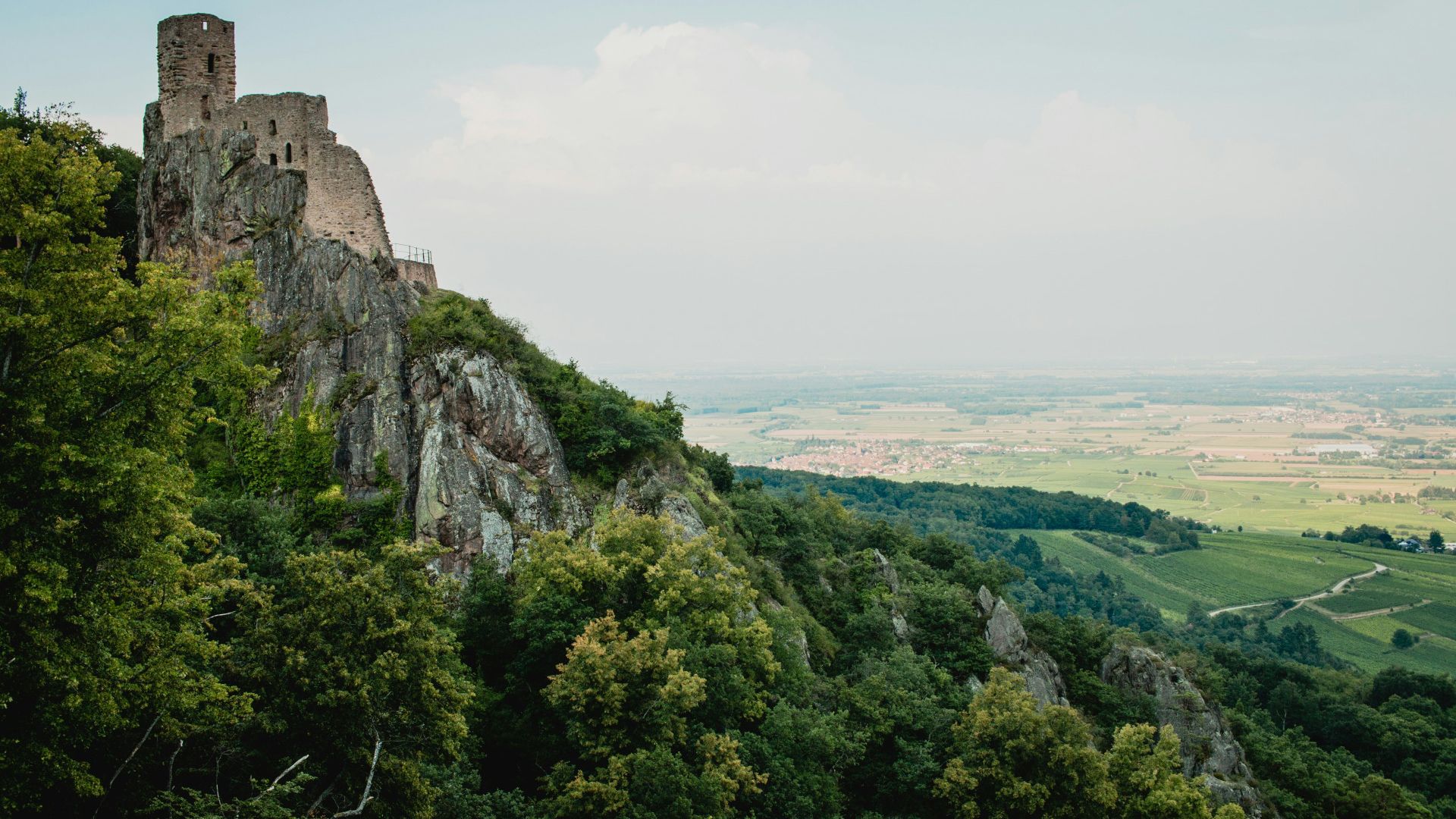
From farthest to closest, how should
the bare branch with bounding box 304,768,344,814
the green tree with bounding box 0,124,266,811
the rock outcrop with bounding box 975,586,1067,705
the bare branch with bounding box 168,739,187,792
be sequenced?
the rock outcrop with bounding box 975,586,1067,705 → the bare branch with bounding box 304,768,344,814 → the bare branch with bounding box 168,739,187,792 → the green tree with bounding box 0,124,266,811

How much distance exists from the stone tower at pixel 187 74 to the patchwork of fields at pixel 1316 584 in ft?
309

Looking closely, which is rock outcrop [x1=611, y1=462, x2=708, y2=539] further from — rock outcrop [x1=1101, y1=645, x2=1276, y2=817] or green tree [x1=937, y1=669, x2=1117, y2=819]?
rock outcrop [x1=1101, y1=645, x2=1276, y2=817]

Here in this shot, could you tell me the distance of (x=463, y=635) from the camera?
100 feet

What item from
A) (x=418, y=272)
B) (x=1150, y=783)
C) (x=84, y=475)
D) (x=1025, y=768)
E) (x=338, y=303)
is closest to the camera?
(x=84, y=475)

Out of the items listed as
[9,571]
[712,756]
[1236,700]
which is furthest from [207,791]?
[1236,700]

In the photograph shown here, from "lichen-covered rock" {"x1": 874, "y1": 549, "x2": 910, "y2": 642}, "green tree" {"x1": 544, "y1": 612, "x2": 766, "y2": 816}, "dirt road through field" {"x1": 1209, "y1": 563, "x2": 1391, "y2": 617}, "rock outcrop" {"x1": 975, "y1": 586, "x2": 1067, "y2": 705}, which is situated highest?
"green tree" {"x1": 544, "y1": 612, "x2": 766, "y2": 816}

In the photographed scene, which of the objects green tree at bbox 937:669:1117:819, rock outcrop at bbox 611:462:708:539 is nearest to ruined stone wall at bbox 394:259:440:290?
rock outcrop at bbox 611:462:708:539

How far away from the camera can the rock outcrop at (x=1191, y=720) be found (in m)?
46.7

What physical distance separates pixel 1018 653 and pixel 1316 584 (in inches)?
3121

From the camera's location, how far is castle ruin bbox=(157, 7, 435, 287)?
1620 inches

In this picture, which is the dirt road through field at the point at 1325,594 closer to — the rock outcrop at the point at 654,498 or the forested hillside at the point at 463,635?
the forested hillside at the point at 463,635

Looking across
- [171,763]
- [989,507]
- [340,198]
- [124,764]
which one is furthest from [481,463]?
[989,507]

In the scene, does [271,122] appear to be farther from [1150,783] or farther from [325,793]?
[1150,783]

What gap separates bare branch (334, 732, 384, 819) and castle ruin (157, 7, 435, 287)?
81.0 feet
